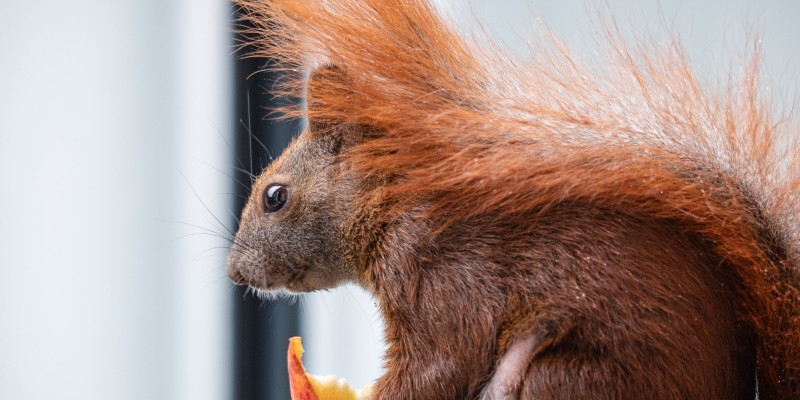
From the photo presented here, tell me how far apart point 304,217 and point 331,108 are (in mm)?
125

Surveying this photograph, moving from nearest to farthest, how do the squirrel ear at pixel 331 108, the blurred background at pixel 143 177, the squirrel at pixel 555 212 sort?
the squirrel at pixel 555 212 → the squirrel ear at pixel 331 108 → the blurred background at pixel 143 177

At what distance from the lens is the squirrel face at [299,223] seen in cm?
77

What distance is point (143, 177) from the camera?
114 centimetres

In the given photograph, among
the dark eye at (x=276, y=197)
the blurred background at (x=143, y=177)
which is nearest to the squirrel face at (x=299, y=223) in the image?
the dark eye at (x=276, y=197)

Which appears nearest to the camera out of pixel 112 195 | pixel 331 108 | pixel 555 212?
pixel 555 212

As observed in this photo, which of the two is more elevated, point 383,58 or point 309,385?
point 383,58

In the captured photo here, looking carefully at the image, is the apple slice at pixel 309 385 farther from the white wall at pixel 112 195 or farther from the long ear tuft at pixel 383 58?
the white wall at pixel 112 195

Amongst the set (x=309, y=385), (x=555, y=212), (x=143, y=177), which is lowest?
(x=309, y=385)

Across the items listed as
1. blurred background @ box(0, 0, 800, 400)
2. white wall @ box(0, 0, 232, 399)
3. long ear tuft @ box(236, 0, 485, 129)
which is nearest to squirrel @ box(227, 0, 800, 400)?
long ear tuft @ box(236, 0, 485, 129)

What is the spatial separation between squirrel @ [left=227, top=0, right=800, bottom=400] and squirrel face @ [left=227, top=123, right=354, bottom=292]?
1 centimetres

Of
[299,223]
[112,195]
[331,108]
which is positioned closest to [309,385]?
[299,223]

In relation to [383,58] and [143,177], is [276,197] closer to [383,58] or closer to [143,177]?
[383,58]

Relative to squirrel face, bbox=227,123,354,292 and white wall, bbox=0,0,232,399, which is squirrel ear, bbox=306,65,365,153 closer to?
squirrel face, bbox=227,123,354,292

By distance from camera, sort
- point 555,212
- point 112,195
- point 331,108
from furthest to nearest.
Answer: point 112,195 → point 331,108 → point 555,212
